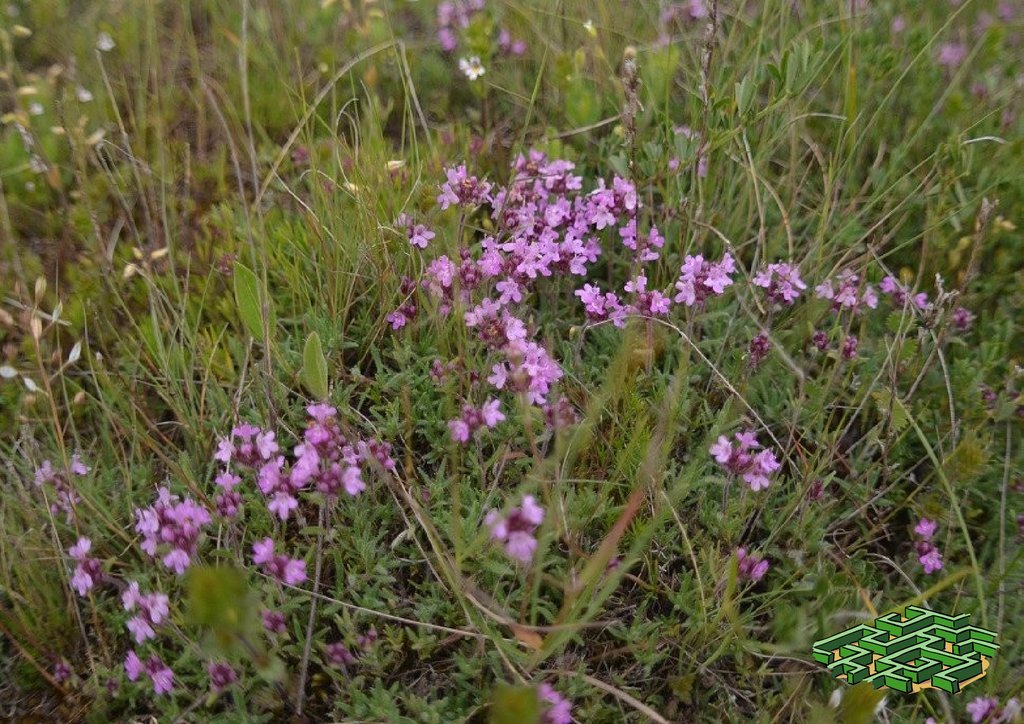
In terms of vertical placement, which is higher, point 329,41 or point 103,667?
point 329,41

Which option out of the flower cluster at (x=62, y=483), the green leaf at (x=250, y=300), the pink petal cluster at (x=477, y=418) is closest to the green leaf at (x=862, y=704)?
the pink petal cluster at (x=477, y=418)

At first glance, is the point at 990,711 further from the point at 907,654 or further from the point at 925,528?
the point at 925,528

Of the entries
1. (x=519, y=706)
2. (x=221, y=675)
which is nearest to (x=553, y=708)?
(x=519, y=706)

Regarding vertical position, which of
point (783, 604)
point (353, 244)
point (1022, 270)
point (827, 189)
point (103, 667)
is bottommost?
point (103, 667)

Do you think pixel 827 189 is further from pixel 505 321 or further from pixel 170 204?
pixel 170 204

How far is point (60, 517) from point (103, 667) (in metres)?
0.50

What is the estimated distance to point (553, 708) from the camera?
174cm

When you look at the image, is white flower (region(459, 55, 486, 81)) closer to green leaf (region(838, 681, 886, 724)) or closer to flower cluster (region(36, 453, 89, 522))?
flower cluster (region(36, 453, 89, 522))

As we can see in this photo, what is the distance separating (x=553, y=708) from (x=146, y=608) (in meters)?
0.99

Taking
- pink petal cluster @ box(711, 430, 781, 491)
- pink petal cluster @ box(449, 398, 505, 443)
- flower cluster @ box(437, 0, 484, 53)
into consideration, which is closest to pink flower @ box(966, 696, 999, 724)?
pink petal cluster @ box(711, 430, 781, 491)

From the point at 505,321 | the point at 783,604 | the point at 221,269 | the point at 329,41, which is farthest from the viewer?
the point at 329,41

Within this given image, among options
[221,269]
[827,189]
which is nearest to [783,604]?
[827,189]

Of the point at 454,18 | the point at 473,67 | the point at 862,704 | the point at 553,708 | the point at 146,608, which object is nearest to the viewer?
the point at 862,704

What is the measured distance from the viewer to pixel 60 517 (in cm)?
230
